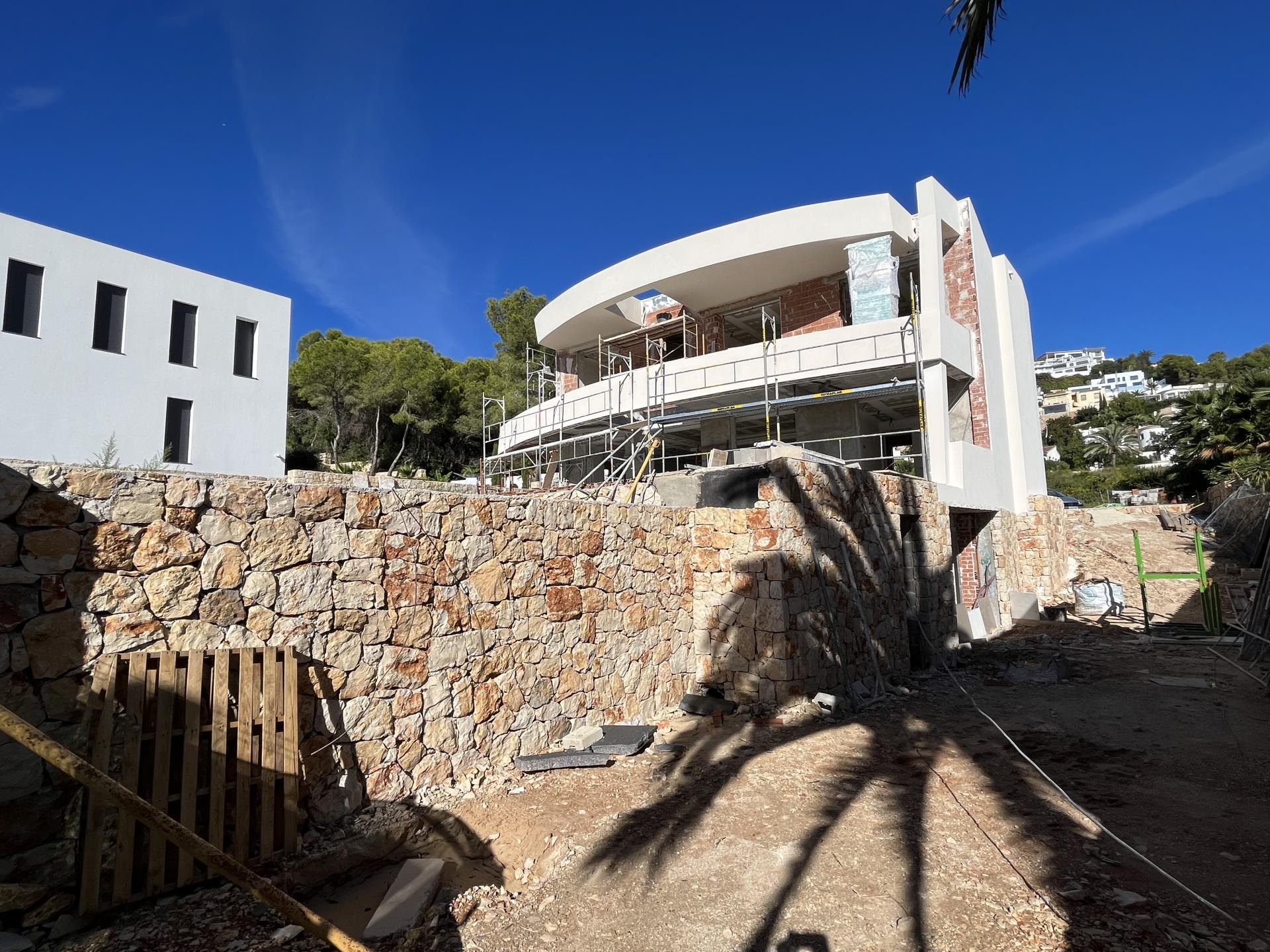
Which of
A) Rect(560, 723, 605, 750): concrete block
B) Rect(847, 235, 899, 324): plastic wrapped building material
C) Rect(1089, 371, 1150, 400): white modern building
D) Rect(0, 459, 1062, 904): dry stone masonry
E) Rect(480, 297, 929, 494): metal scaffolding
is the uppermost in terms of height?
Rect(1089, 371, 1150, 400): white modern building

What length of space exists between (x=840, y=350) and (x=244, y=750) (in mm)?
13117

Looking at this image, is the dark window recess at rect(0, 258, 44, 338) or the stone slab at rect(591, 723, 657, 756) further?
the dark window recess at rect(0, 258, 44, 338)

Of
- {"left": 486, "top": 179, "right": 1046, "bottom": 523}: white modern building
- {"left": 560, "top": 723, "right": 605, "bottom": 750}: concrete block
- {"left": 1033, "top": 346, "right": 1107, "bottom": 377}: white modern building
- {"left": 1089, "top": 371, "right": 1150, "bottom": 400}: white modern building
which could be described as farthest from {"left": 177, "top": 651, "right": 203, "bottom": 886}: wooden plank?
{"left": 1033, "top": 346, "right": 1107, "bottom": 377}: white modern building

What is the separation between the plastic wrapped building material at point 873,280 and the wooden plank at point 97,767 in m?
Answer: 13.8

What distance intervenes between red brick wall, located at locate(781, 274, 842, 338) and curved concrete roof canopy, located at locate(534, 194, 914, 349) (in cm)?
24

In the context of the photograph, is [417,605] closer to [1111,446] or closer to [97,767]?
[97,767]

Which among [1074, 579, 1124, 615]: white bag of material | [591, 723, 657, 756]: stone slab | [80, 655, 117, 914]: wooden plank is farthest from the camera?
[1074, 579, 1124, 615]: white bag of material

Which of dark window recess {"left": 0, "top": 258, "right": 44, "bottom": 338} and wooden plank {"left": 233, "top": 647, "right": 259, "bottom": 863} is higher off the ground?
dark window recess {"left": 0, "top": 258, "right": 44, "bottom": 338}

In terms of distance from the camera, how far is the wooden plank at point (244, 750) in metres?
3.53

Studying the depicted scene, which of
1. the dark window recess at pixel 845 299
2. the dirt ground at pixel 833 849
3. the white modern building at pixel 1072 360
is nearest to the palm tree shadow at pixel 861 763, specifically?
the dirt ground at pixel 833 849

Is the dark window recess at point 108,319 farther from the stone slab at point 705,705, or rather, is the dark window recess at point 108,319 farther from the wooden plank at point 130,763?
the stone slab at point 705,705

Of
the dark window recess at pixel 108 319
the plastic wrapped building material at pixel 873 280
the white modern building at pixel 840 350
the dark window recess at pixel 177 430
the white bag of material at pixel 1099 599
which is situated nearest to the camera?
the white modern building at pixel 840 350

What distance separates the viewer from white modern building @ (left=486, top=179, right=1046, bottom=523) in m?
13.5

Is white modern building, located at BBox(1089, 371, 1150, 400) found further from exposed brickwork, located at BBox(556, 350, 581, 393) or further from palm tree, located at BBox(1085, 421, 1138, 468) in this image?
exposed brickwork, located at BBox(556, 350, 581, 393)
